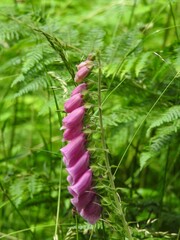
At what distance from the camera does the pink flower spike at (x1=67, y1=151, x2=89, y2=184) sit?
1.43 meters

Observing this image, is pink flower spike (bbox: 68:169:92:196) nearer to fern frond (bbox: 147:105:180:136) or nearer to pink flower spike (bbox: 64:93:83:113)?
pink flower spike (bbox: 64:93:83:113)

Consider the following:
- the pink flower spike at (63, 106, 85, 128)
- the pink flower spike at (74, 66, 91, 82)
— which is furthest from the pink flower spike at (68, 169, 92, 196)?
the pink flower spike at (74, 66, 91, 82)

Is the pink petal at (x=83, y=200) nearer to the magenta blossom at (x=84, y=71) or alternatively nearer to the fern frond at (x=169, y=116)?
the magenta blossom at (x=84, y=71)

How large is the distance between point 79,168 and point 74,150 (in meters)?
0.05

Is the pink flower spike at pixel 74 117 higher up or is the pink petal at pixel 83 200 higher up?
the pink flower spike at pixel 74 117

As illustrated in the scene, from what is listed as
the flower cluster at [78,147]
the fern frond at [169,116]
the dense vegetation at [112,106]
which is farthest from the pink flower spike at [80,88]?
the fern frond at [169,116]

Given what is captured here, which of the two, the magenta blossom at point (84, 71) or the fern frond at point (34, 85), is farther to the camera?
the fern frond at point (34, 85)

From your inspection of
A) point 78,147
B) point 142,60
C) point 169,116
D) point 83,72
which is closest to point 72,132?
point 78,147

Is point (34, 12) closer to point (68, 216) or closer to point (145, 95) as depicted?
point (145, 95)

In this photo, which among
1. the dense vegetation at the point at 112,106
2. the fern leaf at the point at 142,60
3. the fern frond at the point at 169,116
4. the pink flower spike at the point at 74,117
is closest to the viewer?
the pink flower spike at the point at 74,117

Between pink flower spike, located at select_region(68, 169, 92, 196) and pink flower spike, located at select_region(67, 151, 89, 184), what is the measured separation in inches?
0.4

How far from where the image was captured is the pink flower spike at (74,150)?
143 cm

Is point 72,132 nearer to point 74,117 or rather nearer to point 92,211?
point 74,117

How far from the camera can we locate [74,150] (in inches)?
56.2
